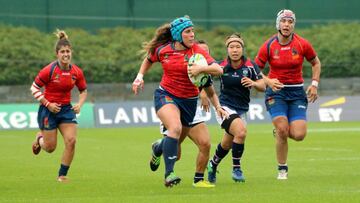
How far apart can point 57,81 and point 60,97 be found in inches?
11.6

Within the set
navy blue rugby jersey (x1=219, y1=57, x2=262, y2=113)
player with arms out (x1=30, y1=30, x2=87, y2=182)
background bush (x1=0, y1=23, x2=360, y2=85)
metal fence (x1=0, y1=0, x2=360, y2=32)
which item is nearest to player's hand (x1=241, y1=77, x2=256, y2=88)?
navy blue rugby jersey (x1=219, y1=57, x2=262, y2=113)

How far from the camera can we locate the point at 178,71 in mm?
14281

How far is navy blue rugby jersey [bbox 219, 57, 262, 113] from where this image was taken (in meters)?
15.6

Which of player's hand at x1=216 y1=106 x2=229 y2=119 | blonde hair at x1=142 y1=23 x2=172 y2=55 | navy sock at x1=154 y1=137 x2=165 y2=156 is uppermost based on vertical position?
blonde hair at x1=142 y1=23 x2=172 y2=55

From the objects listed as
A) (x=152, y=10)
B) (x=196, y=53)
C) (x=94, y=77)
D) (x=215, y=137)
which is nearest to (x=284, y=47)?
(x=196, y=53)

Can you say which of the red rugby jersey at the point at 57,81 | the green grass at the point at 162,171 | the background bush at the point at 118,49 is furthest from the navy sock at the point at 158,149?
the background bush at the point at 118,49

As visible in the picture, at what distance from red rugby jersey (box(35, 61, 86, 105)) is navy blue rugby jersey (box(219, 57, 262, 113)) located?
8.49 feet

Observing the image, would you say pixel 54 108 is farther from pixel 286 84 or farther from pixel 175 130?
pixel 286 84

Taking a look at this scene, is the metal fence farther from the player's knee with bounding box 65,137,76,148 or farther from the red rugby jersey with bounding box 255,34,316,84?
the red rugby jersey with bounding box 255,34,316,84

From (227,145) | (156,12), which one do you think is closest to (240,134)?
(227,145)

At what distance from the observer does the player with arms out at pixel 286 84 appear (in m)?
15.9

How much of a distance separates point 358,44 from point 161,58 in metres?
26.3

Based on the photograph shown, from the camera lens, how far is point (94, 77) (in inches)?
1501

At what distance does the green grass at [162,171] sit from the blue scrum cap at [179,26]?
6.90ft
